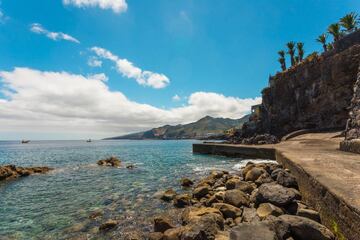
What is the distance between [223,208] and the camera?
9.66 m

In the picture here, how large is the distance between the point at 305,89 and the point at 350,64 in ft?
39.0

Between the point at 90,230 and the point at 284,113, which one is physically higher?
the point at 284,113

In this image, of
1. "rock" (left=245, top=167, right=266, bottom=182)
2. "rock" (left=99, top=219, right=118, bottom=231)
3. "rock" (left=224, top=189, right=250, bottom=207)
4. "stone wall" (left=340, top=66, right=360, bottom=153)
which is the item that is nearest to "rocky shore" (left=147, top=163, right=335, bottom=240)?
"rock" (left=224, top=189, right=250, bottom=207)

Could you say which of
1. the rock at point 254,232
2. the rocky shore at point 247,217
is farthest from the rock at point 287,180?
the rock at point 254,232

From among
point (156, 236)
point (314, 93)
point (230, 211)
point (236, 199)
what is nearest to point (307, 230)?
point (230, 211)

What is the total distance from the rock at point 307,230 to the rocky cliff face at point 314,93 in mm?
41137

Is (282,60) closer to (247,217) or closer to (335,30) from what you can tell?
(335,30)

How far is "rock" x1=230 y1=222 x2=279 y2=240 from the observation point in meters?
5.34

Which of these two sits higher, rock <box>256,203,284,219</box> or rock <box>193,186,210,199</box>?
rock <box>256,203,284,219</box>

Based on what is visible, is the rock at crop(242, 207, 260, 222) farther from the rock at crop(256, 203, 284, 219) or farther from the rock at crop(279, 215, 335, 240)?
the rock at crop(279, 215, 335, 240)

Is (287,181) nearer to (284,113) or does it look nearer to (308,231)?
(308,231)

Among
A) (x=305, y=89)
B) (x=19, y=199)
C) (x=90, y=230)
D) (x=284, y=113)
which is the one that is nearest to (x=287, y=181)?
(x=90, y=230)

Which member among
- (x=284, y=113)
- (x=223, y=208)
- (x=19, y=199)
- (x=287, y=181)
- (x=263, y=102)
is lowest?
(x=19, y=199)

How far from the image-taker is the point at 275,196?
878 centimetres
